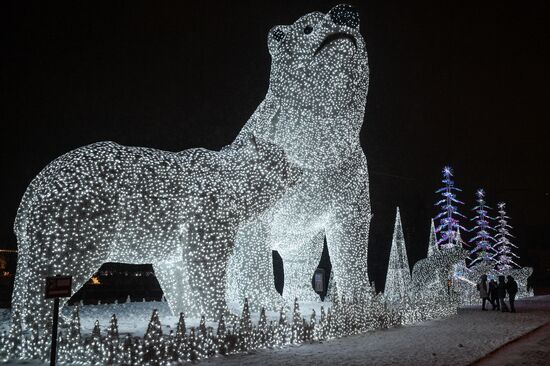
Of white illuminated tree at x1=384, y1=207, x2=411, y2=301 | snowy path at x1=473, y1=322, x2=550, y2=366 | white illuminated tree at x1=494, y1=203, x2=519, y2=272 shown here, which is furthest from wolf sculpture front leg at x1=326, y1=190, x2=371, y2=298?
white illuminated tree at x1=494, y1=203, x2=519, y2=272

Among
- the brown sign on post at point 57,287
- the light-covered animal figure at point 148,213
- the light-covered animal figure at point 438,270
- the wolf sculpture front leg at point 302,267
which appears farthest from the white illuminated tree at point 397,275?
the brown sign on post at point 57,287

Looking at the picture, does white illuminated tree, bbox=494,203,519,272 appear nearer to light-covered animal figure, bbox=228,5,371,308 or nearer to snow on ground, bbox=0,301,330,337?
snow on ground, bbox=0,301,330,337

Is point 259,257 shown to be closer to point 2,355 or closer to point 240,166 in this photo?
point 240,166

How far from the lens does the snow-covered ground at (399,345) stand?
18.0 feet

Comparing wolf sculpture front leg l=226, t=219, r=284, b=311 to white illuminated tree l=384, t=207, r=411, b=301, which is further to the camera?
white illuminated tree l=384, t=207, r=411, b=301

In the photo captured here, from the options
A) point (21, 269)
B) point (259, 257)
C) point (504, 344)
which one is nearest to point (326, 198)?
point (259, 257)

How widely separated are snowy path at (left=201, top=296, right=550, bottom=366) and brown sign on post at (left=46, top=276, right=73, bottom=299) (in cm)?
170

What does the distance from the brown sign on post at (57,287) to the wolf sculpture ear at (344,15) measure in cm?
547

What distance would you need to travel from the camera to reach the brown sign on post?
13.4ft

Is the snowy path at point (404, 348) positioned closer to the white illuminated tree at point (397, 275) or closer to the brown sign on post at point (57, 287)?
the brown sign on post at point (57, 287)

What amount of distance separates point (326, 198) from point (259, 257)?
1513 millimetres

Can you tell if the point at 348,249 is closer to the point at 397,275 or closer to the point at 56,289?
the point at 397,275

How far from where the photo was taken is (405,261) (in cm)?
1228

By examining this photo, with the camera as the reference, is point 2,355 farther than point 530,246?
No
